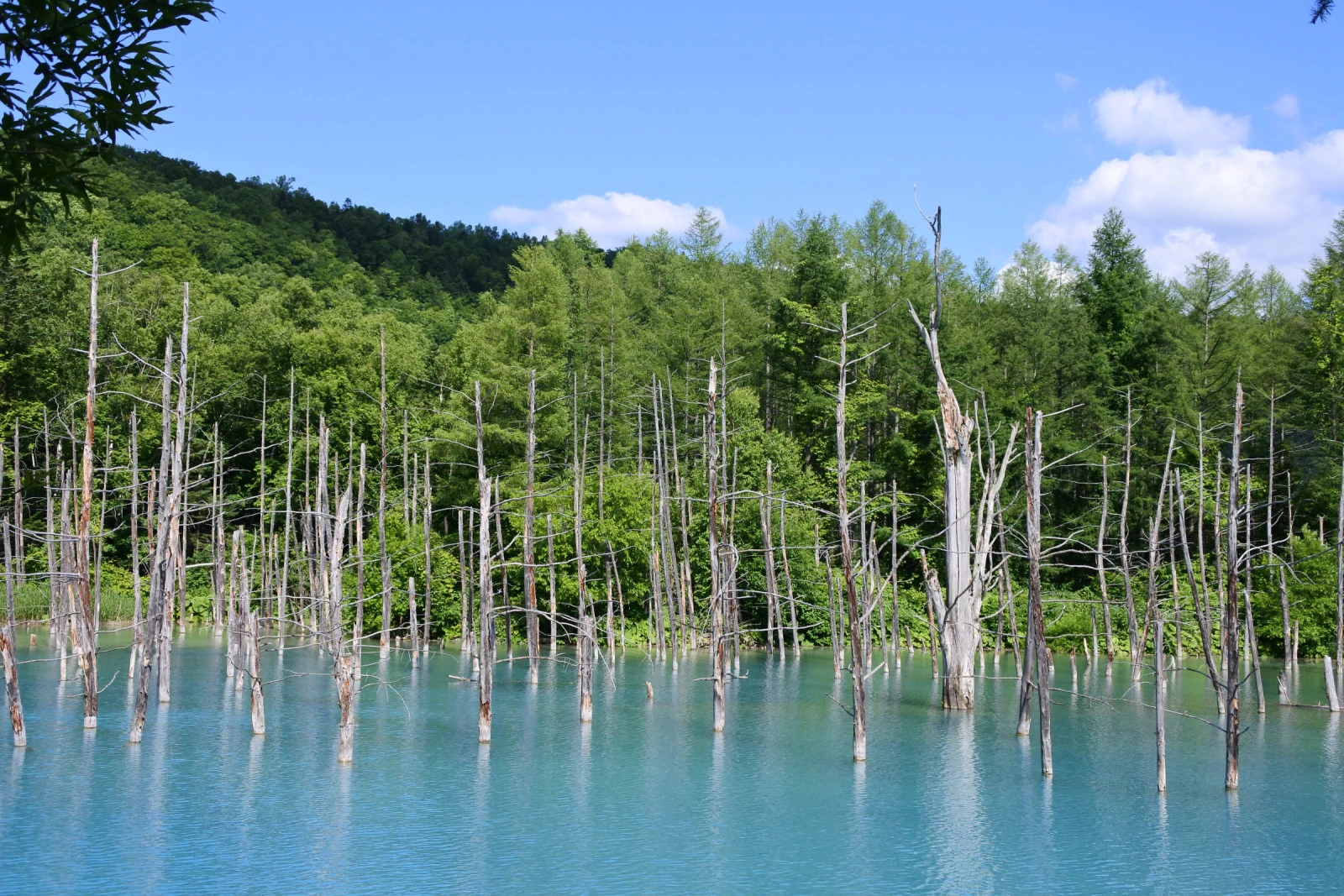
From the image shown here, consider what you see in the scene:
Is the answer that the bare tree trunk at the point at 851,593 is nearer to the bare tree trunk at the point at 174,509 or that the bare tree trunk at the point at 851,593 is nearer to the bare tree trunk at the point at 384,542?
the bare tree trunk at the point at 384,542

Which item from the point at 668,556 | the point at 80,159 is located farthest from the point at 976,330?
the point at 80,159

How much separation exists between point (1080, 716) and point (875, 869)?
1321cm

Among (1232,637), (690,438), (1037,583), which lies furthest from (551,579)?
(690,438)

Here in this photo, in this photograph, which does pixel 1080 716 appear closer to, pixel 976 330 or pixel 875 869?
pixel 875 869

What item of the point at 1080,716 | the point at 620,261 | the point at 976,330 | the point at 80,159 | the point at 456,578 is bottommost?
the point at 1080,716

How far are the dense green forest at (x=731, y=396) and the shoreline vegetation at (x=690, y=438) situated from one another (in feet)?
0.53

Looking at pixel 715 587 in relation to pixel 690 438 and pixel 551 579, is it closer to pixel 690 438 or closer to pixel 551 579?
pixel 551 579

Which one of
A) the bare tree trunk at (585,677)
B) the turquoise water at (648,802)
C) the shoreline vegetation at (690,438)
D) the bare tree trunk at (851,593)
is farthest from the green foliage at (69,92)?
the shoreline vegetation at (690,438)

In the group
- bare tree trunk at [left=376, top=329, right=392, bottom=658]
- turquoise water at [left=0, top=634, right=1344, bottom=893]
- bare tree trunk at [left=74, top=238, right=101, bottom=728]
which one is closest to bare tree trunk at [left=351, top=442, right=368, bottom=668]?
bare tree trunk at [left=376, top=329, right=392, bottom=658]

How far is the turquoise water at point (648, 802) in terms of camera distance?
12.5m

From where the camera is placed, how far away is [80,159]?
17.1 feet

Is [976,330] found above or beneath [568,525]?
above

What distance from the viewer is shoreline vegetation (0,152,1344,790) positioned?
33.7 meters

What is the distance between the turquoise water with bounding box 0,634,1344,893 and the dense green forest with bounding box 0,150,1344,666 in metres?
12.2
